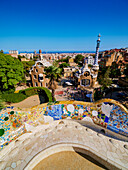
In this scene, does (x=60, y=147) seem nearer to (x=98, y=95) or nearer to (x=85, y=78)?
(x=98, y=95)

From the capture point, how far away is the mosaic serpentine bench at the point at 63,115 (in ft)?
34.1

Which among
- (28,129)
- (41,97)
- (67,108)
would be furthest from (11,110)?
(41,97)

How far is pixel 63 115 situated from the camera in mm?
12391

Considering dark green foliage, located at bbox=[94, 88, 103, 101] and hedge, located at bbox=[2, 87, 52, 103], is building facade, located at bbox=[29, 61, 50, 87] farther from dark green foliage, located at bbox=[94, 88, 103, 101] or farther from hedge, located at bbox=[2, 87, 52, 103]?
dark green foliage, located at bbox=[94, 88, 103, 101]

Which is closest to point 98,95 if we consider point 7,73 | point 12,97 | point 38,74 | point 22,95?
point 22,95

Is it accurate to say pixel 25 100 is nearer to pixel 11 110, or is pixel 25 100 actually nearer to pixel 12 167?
pixel 11 110

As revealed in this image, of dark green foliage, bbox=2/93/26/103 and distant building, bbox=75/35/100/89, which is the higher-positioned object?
distant building, bbox=75/35/100/89

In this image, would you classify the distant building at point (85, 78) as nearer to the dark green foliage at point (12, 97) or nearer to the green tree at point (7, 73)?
the dark green foliage at point (12, 97)

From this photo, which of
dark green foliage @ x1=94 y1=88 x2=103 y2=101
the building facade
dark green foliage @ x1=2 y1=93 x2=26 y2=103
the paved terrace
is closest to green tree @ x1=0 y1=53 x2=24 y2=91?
dark green foliage @ x1=2 y1=93 x2=26 y2=103

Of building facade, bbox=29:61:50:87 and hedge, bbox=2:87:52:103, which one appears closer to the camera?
hedge, bbox=2:87:52:103

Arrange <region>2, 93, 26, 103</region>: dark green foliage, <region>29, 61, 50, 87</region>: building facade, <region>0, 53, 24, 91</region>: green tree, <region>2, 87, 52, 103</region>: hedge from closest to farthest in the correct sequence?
<region>0, 53, 24, 91</region>: green tree
<region>2, 93, 26, 103</region>: dark green foliage
<region>2, 87, 52, 103</region>: hedge
<region>29, 61, 50, 87</region>: building facade

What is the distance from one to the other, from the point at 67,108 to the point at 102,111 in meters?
4.85

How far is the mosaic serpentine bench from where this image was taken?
1039 centimetres

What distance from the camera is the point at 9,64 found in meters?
20.4
